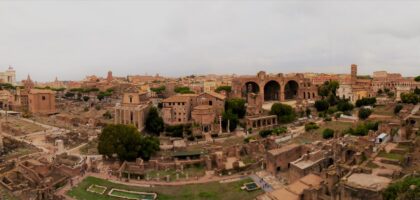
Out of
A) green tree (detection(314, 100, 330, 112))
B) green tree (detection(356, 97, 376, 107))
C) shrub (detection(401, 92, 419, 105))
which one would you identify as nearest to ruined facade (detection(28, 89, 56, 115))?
green tree (detection(314, 100, 330, 112))

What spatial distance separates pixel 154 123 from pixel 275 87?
1321 inches

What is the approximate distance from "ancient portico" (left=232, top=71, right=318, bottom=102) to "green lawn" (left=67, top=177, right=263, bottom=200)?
37.5 m

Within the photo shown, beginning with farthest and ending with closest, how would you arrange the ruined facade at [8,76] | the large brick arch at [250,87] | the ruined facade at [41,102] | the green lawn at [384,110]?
the ruined facade at [8,76] < the large brick arch at [250,87] < the ruined facade at [41,102] < the green lawn at [384,110]

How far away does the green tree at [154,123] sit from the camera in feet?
144

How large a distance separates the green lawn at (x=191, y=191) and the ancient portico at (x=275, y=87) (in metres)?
37.5

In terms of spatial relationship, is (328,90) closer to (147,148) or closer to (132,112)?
(132,112)

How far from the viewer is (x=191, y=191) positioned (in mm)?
26234

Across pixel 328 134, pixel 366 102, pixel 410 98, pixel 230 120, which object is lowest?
pixel 328 134

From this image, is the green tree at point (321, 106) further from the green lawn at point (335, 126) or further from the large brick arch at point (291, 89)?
the large brick arch at point (291, 89)

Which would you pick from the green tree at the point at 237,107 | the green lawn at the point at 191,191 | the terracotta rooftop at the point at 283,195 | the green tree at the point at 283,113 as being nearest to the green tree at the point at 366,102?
the green tree at the point at 283,113

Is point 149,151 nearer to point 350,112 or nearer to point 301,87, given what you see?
point 350,112

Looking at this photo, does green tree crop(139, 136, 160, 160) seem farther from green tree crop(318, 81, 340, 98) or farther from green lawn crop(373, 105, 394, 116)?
green tree crop(318, 81, 340, 98)

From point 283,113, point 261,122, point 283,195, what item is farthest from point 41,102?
point 283,195

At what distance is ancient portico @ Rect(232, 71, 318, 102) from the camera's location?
216 ft
